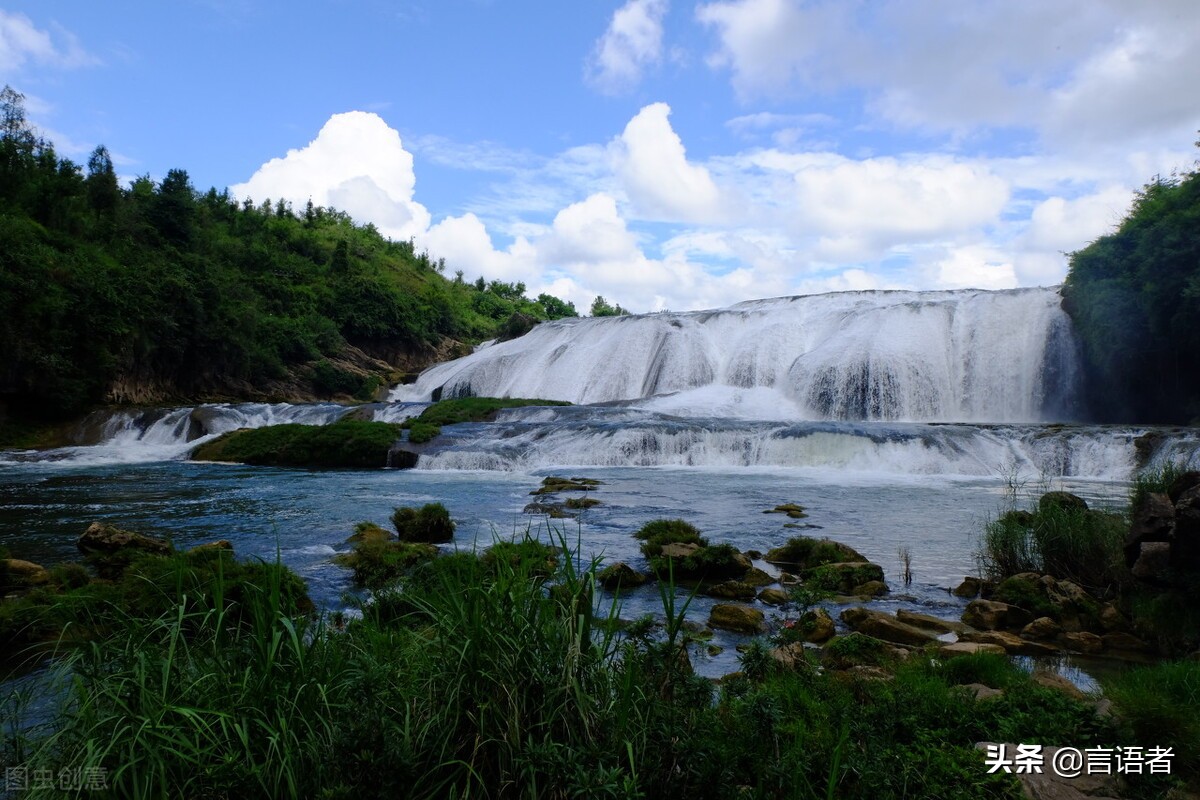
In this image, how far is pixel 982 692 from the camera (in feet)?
13.9

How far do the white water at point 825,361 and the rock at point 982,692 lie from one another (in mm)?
24180

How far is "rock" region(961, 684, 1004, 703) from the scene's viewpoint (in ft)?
13.3

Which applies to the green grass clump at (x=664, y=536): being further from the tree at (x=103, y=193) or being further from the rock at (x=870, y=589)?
the tree at (x=103, y=193)

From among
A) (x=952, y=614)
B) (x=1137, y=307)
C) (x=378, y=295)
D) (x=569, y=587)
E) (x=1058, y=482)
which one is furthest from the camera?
(x=378, y=295)

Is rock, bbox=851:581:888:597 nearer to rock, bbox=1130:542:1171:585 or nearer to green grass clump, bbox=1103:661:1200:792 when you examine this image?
rock, bbox=1130:542:1171:585

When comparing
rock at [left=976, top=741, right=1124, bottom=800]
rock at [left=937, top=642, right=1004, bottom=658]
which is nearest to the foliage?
rock at [left=937, top=642, right=1004, bottom=658]

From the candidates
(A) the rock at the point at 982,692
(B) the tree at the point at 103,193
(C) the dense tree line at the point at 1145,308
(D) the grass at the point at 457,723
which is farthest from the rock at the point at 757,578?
(B) the tree at the point at 103,193

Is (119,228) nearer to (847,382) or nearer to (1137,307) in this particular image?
(847,382)

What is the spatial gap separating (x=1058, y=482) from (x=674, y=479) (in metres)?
8.73

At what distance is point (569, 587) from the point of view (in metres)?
3.07

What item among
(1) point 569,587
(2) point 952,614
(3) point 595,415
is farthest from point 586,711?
(3) point 595,415

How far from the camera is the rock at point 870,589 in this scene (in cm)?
759

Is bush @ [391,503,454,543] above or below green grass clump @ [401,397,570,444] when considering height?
below

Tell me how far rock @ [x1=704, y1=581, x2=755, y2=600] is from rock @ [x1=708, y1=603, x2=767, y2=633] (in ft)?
2.42
